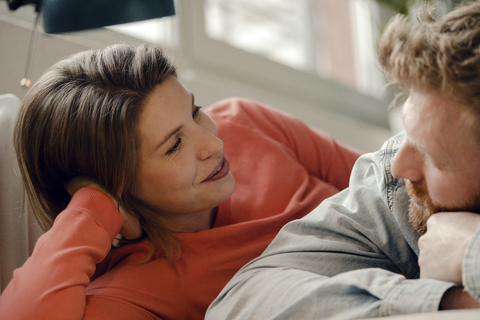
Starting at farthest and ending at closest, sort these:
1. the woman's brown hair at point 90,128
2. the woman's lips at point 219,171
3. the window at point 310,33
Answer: the window at point 310,33, the woman's lips at point 219,171, the woman's brown hair at point 90,128

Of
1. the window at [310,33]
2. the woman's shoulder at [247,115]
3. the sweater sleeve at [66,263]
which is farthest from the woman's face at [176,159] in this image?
the window at [310,33]

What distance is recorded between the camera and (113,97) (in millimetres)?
946

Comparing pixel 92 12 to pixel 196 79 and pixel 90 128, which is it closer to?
pixel 90 128

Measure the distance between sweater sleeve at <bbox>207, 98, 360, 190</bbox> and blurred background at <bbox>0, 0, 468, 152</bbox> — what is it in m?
0.37

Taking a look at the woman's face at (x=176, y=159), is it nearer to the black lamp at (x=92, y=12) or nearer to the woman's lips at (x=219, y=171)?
the woman's lips at (x=219, y=171)

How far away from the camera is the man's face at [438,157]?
0.58m

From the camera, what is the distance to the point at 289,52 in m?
2.49

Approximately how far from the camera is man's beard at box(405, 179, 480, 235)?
63cm

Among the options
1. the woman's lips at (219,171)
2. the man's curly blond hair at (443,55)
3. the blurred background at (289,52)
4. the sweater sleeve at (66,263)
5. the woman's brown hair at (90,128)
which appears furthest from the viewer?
the blurred background at (289,52)

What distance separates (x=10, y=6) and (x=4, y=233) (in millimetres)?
541

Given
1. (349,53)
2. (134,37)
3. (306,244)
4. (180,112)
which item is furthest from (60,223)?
(349,53)

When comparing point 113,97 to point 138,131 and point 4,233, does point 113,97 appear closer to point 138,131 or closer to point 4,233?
point 138,131

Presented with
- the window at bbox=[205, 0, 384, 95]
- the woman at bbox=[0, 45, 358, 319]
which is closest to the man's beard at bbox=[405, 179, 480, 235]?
the woman at bbox=[0, 45, 358, 319]

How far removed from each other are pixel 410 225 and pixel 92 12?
0.81m
